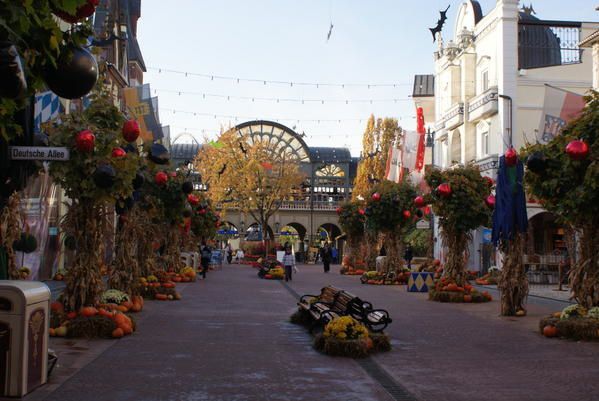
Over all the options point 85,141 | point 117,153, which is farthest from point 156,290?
point 85,141

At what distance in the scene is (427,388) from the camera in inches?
332

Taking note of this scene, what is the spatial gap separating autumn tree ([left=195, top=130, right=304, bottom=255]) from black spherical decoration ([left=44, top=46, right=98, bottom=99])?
45.7 m

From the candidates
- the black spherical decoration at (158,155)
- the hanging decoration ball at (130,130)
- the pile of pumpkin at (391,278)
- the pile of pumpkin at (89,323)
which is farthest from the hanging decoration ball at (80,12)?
the pile of pumpkin at (391,278)

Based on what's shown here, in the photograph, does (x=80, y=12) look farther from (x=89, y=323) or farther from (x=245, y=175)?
(x=245, y=175)

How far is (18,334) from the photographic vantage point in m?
7.02

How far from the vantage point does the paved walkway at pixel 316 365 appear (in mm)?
8008

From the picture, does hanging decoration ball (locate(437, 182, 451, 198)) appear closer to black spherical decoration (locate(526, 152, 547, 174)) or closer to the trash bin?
black spherical decoration (locate(526, 152, 547, 174))

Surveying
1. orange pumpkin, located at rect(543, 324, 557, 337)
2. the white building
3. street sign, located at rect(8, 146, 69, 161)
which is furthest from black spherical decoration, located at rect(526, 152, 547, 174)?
the white building

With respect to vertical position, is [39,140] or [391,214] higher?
[391,214]

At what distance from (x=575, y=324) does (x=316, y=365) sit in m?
5.28

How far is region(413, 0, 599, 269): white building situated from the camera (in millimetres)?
36906

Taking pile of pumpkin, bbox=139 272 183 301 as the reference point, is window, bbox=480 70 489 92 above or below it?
above

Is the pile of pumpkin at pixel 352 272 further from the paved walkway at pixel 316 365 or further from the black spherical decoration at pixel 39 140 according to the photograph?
the black spherical decoration at pixel 39 140

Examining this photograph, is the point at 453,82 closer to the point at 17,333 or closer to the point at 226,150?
the point at 226,150
